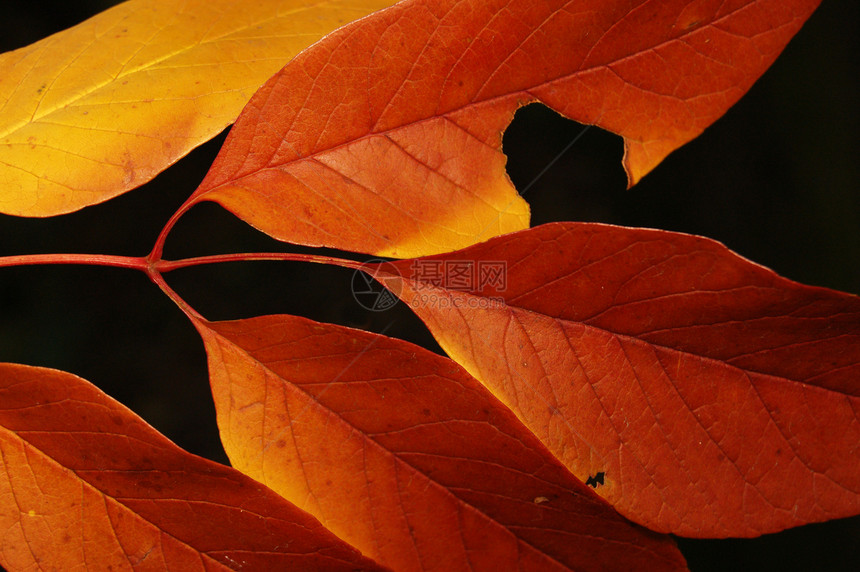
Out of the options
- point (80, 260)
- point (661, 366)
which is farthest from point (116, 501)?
point (661, 366)

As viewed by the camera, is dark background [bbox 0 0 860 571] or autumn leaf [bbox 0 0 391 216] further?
dark background [bbox 0 0 860 571]

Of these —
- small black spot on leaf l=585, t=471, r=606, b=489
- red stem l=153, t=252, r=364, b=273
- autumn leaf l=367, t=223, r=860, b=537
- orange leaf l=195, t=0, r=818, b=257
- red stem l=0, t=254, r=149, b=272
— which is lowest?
small black spot on leaf l=585, t=471, r=606, b=489

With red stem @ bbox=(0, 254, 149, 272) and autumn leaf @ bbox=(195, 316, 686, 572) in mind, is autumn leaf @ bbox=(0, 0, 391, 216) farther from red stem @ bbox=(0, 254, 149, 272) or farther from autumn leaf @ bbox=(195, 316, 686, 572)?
autumn leaf @ bbox=(195, 316, 686, 572)

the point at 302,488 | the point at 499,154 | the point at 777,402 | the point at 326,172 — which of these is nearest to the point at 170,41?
the point at 326,172

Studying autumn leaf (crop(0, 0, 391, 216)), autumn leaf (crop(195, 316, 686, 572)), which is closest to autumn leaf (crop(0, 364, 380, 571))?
autumn leaf (crop(195, 316, 686, 572))

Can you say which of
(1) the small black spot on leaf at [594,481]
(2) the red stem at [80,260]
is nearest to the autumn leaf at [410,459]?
(1) the small black spot on leaf at [594,481]

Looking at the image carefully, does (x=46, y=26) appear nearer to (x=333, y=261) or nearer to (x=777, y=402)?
(x=333, y=261)
